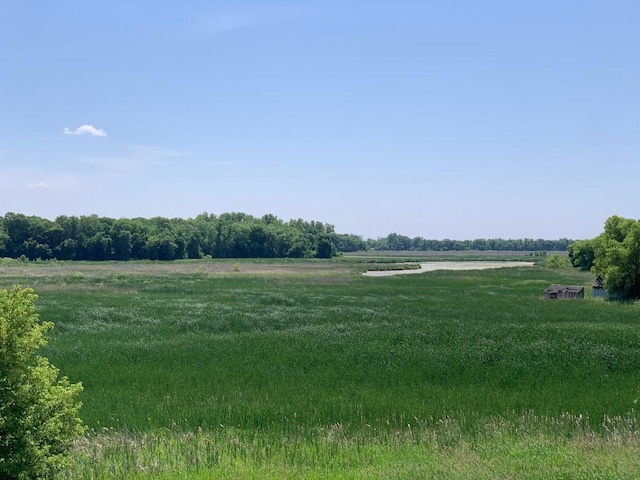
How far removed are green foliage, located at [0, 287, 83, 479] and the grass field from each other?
239cm

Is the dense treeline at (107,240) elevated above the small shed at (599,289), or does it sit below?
above

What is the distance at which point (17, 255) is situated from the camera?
13925cm

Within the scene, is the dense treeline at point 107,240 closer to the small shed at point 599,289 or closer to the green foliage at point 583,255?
the green foliage at point 583,255

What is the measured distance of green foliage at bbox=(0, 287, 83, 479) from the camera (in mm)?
7699

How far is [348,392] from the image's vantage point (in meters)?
17.3

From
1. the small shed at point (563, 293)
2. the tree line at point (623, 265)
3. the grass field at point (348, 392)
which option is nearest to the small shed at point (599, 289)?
the tree line at point (623, 265)

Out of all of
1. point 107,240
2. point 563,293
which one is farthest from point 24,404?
point 107,240

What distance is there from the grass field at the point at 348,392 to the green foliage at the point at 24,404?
7.84 feet

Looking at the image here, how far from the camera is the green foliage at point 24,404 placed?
25.3 feet

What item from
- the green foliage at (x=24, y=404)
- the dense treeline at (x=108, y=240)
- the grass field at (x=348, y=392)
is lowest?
the grass field at (x=348, y=392)

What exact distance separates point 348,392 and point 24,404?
36.2 feet

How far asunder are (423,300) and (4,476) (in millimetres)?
42720

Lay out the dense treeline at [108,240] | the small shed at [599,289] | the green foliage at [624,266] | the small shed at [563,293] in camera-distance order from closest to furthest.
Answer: the green foliage at [624,266] < the small shed at [563,293] < the small shed at [599,289] < the dense treeline at [108,240]

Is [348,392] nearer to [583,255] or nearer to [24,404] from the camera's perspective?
[24,404]
